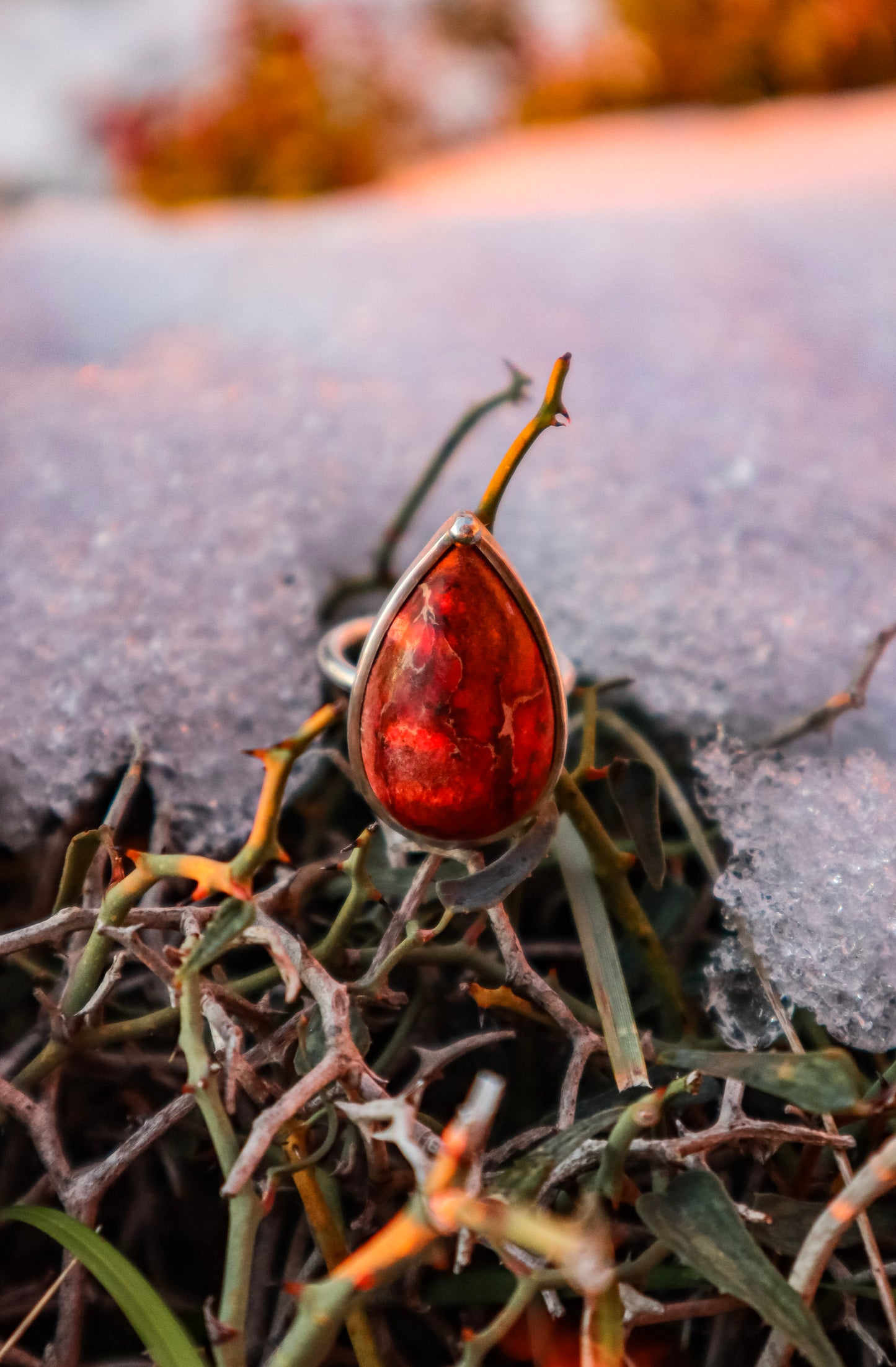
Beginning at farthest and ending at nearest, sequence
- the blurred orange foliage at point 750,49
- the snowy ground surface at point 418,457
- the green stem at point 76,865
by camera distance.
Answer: the blurred orange foliage at point 750,49 → the snowy ground surface at point 418,457 → the green stem at point 76,865

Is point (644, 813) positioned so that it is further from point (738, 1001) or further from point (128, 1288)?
point (128, 1288)

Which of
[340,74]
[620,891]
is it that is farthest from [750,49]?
[620,891]

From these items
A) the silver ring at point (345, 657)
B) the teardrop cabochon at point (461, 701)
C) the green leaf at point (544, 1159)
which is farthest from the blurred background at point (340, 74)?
the green leaf at point (544, 1159)

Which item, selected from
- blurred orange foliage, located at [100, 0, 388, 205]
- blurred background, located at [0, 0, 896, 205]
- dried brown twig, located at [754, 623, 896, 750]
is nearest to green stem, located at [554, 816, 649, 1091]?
dried brown twig, located at [754, 623, 896, 750]

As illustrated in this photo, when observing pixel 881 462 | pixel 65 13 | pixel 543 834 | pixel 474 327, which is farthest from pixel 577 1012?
pixel 65 13

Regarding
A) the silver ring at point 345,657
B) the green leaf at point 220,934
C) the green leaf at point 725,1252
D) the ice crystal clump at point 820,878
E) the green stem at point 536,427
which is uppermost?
the green stem at point 536,427

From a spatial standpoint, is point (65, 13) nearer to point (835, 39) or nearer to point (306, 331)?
point (835, 39)

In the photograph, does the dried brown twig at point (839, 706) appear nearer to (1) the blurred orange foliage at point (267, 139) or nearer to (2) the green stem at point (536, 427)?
(2) the green stem at point (536, 427)
